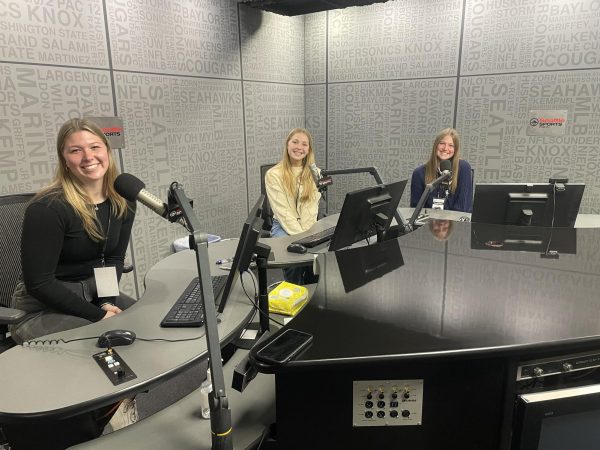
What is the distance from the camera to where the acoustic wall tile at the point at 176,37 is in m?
2.95

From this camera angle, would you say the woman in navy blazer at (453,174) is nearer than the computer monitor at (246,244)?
No

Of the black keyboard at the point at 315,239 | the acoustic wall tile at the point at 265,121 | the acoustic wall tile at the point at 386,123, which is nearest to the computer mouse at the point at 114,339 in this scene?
the black keyboard at the point at 315,239

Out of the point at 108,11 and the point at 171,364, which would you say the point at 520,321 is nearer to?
the point at 171,364

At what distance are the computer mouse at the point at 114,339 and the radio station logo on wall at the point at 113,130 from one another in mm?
2030

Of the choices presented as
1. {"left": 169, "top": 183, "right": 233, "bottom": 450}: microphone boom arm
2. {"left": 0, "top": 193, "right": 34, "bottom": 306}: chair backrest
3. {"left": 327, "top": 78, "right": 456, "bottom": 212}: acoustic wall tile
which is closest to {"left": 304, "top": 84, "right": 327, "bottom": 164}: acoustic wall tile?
{"left": 327, "top": 78, "right": 456, "bottom": 212}: acoustic wall tile

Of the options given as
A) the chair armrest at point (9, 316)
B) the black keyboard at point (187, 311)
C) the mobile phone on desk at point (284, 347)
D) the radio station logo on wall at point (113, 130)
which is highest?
the radio station logo on wall at point (113, 130)

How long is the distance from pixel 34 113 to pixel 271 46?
2.49 m

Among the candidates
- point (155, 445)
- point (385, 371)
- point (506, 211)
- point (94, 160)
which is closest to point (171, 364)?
point (155, 445)

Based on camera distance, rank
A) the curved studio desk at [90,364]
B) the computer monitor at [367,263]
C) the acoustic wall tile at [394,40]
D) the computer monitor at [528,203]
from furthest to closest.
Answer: the acoustic wall tile at [394,40] < the computer monitor at [528,203] < the computer monitor at [367,263] < the curved studio desk at [90,364]

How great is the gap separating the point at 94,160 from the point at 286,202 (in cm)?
158

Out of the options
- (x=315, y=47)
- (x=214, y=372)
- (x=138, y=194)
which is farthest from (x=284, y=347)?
(x=315, y=47)

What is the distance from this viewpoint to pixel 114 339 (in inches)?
49.0

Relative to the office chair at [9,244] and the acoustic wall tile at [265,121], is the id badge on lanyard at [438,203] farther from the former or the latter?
the office chair at [9,244]

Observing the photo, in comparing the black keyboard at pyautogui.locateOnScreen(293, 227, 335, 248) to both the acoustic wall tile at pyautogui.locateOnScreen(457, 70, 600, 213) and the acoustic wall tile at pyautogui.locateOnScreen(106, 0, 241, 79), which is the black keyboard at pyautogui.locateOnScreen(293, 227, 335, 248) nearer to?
the acoustic wall tile at pyautogui.locateOnScreen(106, 0, 241, 79)
